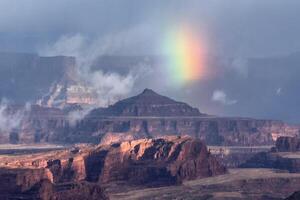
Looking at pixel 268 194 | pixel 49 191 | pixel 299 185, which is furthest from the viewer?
pixel 299 185

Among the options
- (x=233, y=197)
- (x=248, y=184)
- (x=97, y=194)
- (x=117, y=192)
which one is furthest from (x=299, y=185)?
(x=97, y=194)

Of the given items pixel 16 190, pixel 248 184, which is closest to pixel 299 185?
pixel 248 184

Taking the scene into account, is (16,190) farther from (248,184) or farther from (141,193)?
(248,184)

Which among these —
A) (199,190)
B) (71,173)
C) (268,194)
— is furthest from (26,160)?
(268,194)

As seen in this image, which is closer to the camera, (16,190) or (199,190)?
(16,190)

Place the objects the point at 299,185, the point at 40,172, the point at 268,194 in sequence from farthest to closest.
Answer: the point at 299,185 → the point at 268,194 → the point at 40,172

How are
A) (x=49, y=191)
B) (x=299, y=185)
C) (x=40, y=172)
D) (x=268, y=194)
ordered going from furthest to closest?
(x=299, y=185), (x=268, y=194), (x=40, y=172), (x=49, y=191)

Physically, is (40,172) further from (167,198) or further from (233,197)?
(233,197)

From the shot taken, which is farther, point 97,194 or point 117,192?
point 117,192
